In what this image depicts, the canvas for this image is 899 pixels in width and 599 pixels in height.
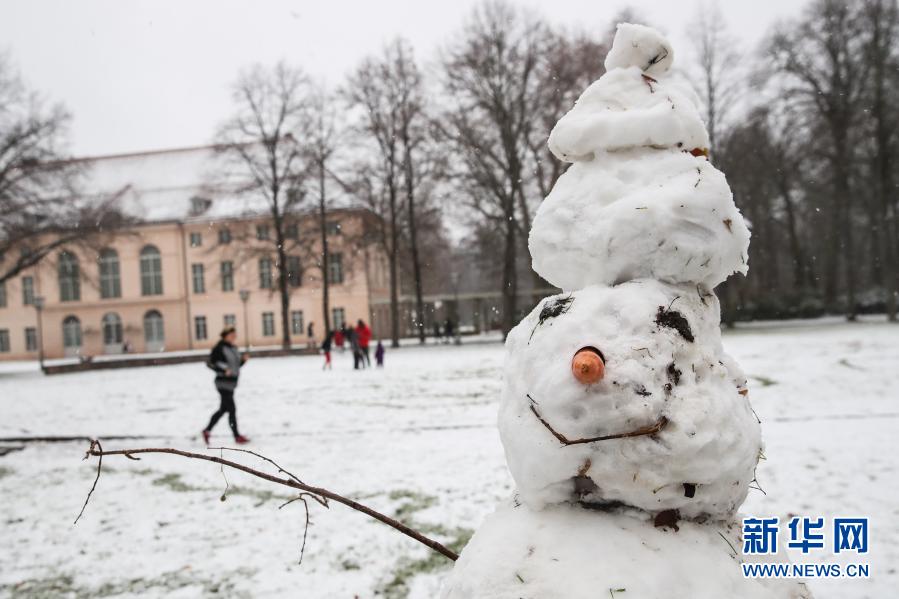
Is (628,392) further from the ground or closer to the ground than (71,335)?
closer to the ground

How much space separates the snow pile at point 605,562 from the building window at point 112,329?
51.2 meters

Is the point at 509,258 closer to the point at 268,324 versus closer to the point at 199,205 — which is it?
the point at 268,324

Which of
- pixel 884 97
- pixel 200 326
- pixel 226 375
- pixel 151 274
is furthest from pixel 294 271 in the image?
pixel 884 97

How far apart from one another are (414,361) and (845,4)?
80.8 feet

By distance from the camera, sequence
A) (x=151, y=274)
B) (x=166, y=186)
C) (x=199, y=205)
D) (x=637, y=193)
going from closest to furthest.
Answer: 1. (x=637, y=193)
2. (x=199, y=205)
3. (x=151, y=274)
4. (x=166, y=186)

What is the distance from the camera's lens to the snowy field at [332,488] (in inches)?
170

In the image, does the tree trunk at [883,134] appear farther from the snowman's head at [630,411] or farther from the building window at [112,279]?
the building window at [112,279]

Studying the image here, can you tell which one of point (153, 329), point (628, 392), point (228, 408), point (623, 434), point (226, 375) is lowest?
point (228, 408)

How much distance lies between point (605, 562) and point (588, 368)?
0.57 metres

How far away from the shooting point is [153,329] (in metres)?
45.8

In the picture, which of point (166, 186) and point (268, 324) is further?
point (166, 186)

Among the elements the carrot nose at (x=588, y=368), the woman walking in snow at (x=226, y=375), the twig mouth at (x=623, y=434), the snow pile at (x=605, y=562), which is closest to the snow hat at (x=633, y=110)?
the carrot nose at (x=588, y=368)

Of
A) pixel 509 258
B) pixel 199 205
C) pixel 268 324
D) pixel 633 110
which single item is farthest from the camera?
pixel 199 205

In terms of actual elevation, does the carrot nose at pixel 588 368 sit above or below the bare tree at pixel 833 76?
below
